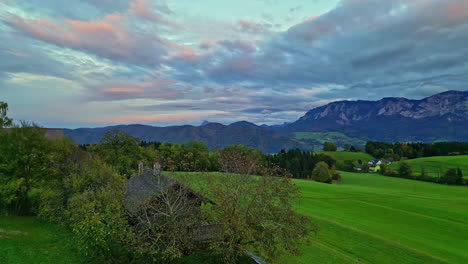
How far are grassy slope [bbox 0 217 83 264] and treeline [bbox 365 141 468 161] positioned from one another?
19181 cm

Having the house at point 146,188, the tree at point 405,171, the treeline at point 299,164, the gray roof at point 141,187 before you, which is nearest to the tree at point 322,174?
the treeline at point 299,164

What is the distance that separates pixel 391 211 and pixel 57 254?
56299mm

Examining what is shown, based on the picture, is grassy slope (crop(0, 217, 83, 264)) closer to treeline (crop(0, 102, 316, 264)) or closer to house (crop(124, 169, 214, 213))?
treeline (crop(0, 102, 316, 264))

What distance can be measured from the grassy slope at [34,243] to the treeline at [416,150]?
191808 millimetres

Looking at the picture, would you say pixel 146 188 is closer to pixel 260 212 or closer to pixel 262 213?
pixel 260 212

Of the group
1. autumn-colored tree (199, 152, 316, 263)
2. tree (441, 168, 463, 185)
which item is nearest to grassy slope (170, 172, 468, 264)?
autumn-colored tree (199, 152, 316, 263)

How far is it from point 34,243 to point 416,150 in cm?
20921

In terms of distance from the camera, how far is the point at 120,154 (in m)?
58.9

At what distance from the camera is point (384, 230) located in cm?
3866

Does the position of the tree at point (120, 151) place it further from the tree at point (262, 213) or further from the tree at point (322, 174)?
the tree at point (322, 174)

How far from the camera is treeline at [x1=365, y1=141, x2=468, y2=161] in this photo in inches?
6506

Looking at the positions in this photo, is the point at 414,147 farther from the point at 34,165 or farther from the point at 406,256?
the point at 34,165

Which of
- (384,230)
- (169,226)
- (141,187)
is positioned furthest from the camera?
(384,230)

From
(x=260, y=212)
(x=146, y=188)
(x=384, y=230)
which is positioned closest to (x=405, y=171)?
(x=384, y=230)
